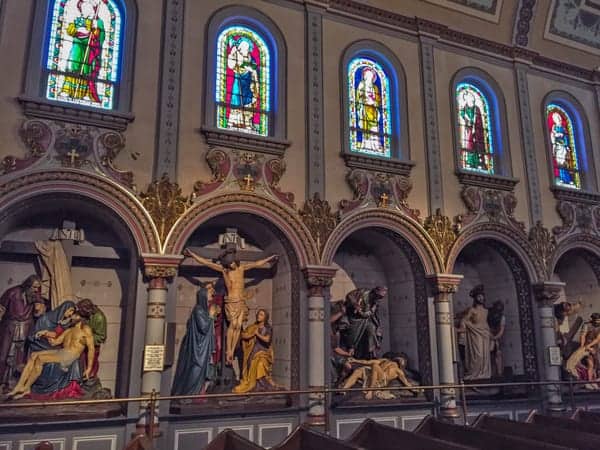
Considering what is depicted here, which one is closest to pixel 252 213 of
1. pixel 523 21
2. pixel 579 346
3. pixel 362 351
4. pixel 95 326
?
pixel 95 326

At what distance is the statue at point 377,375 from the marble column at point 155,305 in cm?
354

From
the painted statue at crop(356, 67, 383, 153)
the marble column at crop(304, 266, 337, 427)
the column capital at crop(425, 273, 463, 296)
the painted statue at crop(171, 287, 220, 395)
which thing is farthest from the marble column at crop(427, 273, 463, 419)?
the painted statue at crop(171, 287, 220, 395)

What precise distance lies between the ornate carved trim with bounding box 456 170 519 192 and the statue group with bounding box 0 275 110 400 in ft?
26.4

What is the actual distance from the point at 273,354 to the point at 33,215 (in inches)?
197

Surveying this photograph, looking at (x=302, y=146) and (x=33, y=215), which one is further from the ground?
Result: (x=302, y=146)

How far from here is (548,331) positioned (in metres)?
11.8

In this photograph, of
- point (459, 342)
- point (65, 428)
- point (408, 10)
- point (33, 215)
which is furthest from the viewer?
point (408, 10)

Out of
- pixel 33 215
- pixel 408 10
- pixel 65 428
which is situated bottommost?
pixel 65 428

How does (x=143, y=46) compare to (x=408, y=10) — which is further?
(x=408, y=10)

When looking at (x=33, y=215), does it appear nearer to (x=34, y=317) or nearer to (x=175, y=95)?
(x=34, y=317)

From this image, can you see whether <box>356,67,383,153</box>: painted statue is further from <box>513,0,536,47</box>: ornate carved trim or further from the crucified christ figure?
<box>513,0,536,47</box>: ornate carved trim

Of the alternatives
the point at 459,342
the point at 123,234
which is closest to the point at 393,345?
the point at 459,342

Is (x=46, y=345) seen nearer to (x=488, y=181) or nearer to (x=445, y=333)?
(x=445, y=333)

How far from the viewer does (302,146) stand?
10633 mm
